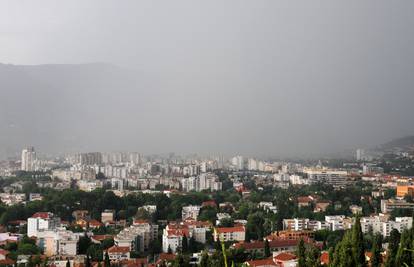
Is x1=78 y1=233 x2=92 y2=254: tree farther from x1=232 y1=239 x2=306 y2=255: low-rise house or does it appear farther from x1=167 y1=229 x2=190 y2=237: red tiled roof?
x1=232 y1=239 x2=306 y2=255: low-rise house

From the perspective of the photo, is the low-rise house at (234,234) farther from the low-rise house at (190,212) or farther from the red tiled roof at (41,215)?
the red tiled roof at (41,215)

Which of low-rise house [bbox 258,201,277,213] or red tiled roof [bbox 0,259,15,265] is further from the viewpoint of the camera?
low-rise house [bbox 258,201,277,213]

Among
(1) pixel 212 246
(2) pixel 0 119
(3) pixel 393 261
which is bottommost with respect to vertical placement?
(1) pixel 212 246

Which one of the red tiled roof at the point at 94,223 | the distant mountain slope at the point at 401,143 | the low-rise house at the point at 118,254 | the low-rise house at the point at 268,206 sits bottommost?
the low-rise house at the point at 118,254

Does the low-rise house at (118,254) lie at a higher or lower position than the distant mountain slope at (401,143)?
lower

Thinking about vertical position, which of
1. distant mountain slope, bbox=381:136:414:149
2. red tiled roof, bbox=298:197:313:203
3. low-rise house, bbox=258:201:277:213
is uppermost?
distant mountain slope, bbox=381:136:414:149

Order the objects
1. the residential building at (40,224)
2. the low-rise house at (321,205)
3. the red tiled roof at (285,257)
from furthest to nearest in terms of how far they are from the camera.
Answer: the low-rise house at (321,205)
the residential building at (40,224)
the red tiled roof at (285,257)

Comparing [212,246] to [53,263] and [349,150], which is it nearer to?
[53,263]

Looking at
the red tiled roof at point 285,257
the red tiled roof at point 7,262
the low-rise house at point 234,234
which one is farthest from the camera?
the low-rise house at point 234,234

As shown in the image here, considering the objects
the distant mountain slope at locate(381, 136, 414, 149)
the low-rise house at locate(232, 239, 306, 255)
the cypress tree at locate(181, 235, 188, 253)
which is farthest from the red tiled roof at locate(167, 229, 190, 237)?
the distant mountain slope at locate(381, 136, 414, 149)

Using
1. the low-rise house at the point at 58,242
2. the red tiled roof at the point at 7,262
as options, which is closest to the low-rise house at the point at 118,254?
the low-rise house at the point at 58,242

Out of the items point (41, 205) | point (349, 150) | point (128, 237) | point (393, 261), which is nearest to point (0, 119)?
point (349, 150)
